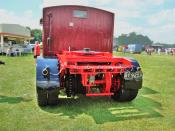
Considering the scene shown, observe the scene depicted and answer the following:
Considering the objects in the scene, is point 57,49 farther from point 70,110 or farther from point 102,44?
point 70,110

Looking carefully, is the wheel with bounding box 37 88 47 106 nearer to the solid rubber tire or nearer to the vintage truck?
the vintage truck

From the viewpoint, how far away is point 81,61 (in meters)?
7.98

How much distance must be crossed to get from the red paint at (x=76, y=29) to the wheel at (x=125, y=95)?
209cm

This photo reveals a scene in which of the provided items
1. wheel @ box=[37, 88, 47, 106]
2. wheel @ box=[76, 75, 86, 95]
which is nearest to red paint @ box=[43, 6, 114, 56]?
wheel @ box=[76, 75, 86, 95]

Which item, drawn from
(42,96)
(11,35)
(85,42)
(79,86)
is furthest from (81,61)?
(11,35)

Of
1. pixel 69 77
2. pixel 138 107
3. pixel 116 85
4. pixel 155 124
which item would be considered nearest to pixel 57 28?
pixel 69 77

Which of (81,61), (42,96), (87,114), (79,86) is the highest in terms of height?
(81,61)

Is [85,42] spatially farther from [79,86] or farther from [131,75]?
[131,75]

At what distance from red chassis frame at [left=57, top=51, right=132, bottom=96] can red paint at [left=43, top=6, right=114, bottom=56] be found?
1.00m

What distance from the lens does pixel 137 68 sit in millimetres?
8258

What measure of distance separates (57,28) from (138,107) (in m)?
3.60

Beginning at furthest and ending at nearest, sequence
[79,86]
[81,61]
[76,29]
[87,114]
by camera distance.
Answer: [76,29], [79,86], [81,61], [87,114]

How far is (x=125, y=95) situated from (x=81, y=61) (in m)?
1.69

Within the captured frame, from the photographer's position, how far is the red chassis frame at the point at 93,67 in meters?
7.62
